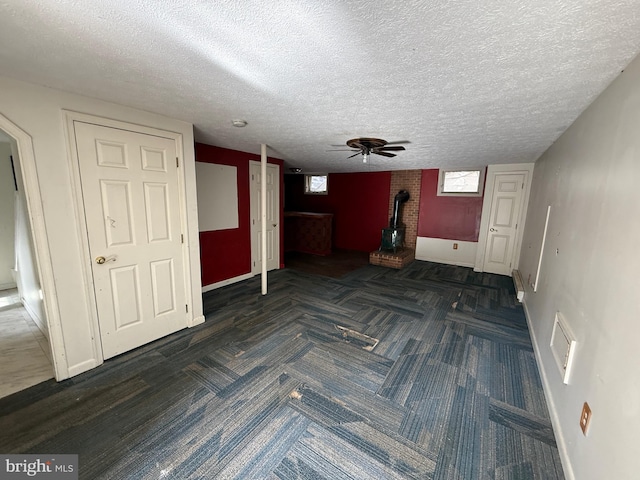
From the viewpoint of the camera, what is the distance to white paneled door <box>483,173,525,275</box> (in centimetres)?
477

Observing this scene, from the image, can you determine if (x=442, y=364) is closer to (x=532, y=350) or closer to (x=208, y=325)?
(x=532, y=350)

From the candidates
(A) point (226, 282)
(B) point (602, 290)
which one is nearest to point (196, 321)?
(A) point (226, 282)

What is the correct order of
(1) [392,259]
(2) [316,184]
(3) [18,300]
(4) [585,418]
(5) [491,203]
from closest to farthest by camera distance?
(4) [585,418] → (3) [18,300] → (5) [491,203] → (1) [392,259] → (2) [316,184]

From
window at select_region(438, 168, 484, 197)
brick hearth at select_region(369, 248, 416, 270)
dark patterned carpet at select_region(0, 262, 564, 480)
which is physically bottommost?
dark patterned carpet at select_region(0, 262, 564, 480)

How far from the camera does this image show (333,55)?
1.33 meters

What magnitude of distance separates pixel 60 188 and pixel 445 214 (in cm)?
615

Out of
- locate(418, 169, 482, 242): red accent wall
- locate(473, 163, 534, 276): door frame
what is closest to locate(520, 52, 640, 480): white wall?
locate(473, 163, 534, 276): door frame

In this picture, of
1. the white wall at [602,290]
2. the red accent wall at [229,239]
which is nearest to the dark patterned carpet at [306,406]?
the white wall at [602,290]

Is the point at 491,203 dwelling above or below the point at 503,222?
above

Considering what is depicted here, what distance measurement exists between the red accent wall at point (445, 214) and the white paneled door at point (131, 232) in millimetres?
5167

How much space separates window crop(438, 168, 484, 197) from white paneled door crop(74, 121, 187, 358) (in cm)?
529

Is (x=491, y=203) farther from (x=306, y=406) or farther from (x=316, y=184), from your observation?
(x=306, y=406)

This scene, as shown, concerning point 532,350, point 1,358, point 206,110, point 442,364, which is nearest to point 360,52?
point 206,110

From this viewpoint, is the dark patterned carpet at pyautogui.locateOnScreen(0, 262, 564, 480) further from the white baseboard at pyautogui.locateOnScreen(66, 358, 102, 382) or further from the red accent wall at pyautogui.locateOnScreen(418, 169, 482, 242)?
the red accent wall at pyautogui.locateOnScreen(418, 169, 482, 242)
